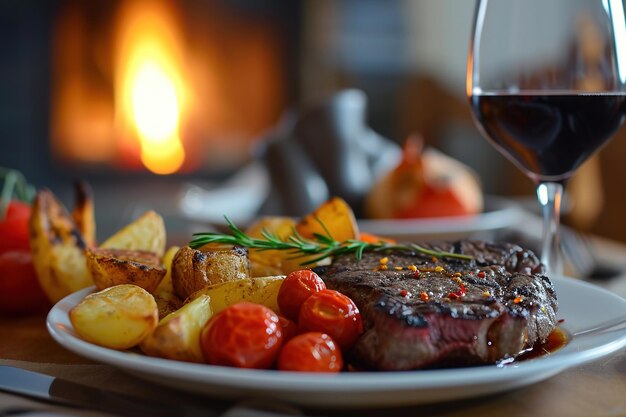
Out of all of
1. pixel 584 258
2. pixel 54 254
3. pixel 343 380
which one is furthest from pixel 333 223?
pixel 584 258

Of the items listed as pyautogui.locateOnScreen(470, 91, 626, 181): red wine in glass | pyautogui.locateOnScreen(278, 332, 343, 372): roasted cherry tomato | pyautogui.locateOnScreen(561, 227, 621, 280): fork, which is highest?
pyautogui.locateOnScreen(470, 91, 626, 181): red wine in glass

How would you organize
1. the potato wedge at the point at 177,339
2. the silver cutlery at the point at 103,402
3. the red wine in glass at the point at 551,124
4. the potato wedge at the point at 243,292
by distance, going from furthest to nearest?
the red wine in glass at the point at 551,124 < the potato wedge at the point at 243,292 < the potato wedge at the point at 177,339 < the silver cutlery at the point at 103,402

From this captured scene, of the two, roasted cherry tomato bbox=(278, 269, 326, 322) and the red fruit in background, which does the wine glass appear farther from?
the red fruit in background

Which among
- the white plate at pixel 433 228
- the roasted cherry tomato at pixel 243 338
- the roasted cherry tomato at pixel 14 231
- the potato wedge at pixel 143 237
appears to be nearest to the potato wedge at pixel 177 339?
the roasted cherry tomato at pixel 243 338

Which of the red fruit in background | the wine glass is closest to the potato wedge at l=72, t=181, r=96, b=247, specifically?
the wine glass

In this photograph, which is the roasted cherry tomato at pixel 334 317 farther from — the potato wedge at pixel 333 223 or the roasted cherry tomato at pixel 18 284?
the roasted cherry tomato at pixel 18 284

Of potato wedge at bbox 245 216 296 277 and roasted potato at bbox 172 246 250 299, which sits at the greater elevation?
roasted potato at bbox 172 246 250 299

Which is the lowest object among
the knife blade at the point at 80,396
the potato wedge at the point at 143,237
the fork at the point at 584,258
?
the fork at the point at 584,258
